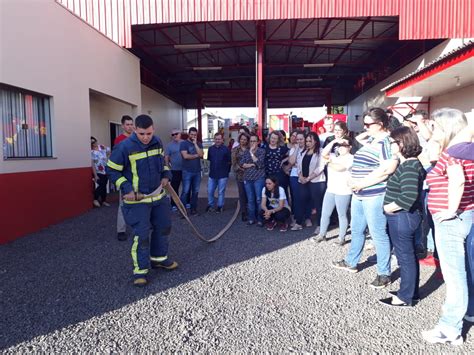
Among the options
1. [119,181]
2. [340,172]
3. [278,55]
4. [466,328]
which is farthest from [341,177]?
[278,55]

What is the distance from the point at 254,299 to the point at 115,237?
3.19 m

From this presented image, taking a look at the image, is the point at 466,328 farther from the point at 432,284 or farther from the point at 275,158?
the point at 275,158

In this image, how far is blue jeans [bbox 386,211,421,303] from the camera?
3057mm

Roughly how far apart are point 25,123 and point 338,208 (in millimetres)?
5651

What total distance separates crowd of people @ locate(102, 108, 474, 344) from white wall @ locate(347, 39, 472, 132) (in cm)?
715

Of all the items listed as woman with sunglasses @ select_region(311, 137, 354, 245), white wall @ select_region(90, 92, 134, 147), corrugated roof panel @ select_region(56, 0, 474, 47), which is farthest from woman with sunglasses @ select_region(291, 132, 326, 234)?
white wall @ select_region(90, 92, 134, 147)

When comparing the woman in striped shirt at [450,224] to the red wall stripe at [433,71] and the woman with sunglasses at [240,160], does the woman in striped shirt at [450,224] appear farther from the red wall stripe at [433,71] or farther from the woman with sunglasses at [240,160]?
the red wall stripe at [433,71]

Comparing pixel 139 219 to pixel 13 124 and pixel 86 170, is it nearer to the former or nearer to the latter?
pixel 13 124

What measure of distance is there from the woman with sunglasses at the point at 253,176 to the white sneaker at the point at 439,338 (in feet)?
13.0

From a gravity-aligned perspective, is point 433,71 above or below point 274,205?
above

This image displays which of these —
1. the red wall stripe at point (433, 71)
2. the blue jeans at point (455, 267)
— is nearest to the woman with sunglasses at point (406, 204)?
the blue jeans at point (455, 267)

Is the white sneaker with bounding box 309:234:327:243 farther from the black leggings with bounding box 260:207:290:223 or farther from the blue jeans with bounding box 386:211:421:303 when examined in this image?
the blue jeans with bounding box 386:211:421:303

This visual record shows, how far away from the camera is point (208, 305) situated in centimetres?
329

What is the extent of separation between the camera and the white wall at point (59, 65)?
5820mm
